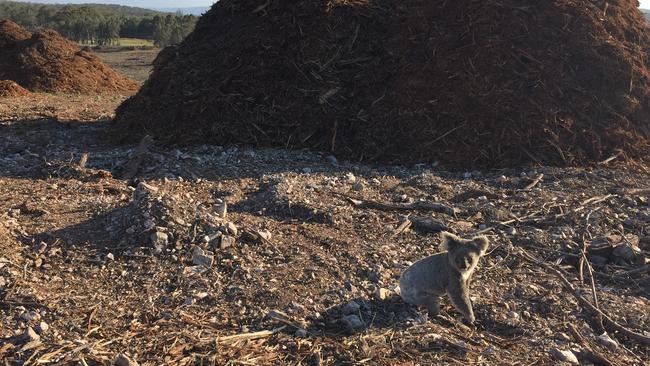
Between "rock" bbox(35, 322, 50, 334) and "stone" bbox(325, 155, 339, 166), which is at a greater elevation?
"stone" bbox(325, 155, 339, 166)

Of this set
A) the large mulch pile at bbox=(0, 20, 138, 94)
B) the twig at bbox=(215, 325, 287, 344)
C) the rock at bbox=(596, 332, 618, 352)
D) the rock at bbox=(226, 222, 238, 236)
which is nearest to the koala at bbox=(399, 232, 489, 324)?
the rock at bbox=(596, 332, 618, 352)

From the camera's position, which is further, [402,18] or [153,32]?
[153,32]

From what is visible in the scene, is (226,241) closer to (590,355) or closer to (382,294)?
(382,294)

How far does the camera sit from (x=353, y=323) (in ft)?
10.6

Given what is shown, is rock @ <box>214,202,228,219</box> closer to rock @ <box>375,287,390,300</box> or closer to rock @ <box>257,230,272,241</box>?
rock @ <box>257,230,272,241</box>

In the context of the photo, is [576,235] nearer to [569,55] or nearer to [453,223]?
[453,223]

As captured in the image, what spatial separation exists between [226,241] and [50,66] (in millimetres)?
13301

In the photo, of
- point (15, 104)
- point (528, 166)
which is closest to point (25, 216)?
point (528, 166)

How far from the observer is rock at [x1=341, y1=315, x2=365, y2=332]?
3215 millimetres

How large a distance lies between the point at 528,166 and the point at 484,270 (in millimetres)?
→ 3127

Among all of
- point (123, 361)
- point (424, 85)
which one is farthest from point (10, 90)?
point (123, 361)

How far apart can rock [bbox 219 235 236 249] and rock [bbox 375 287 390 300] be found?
116 cm

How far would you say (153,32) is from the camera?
48688mm

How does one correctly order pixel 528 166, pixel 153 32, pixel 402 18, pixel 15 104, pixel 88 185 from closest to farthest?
pixel 88 185
pixel 528 166
pixel 402 18
pixel 15 104
pixel 153 32
